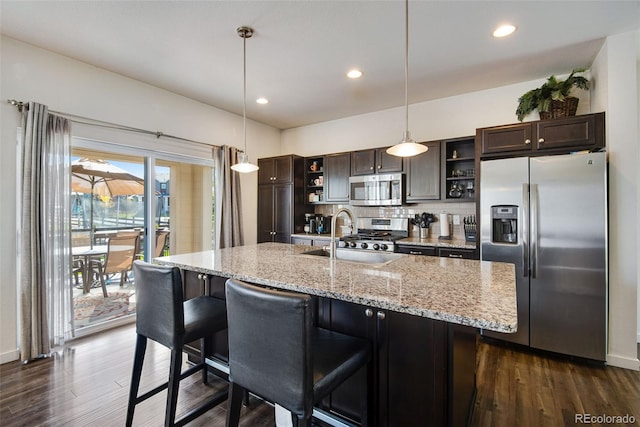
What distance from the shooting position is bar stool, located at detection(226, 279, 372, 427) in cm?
110

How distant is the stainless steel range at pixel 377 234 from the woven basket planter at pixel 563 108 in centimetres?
200

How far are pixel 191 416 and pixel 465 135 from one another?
399 centimetres

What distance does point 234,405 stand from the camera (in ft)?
4.25

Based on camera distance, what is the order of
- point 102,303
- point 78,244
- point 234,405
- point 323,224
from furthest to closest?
1. point 323,224
2. point 102,303
3. point 78,244
4. point 234,405

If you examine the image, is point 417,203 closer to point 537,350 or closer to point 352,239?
point 352,239

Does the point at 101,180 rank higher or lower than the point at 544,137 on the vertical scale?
lower

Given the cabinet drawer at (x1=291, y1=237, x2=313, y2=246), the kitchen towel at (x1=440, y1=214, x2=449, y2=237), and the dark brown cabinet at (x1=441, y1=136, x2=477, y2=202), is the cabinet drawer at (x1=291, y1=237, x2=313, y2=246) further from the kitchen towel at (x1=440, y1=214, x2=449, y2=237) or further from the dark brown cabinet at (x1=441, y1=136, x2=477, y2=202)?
the dark brown cabinet at (x1=441, y1=136, x2=477, y2=202)

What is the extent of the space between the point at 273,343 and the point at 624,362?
317cm

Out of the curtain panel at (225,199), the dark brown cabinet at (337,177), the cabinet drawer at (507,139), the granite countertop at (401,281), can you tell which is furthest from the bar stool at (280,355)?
the dark brown cabinet at (337,177)

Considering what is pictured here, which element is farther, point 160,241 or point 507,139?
point 160,241

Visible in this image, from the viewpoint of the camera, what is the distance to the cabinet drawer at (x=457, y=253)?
3293 mm

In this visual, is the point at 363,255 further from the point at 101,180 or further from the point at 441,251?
the point at 101,180

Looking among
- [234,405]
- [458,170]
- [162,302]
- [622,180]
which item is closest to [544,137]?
[622,180]

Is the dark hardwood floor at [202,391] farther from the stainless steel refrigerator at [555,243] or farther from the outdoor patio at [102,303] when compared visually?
the outdoor patio at [102,303]
